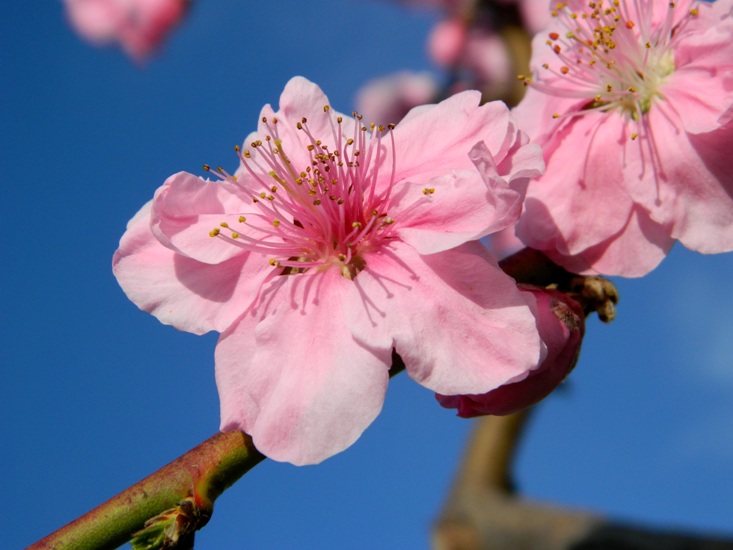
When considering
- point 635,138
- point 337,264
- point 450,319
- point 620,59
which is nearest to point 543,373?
point 450,319

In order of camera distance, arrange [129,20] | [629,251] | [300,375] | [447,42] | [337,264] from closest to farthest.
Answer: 1. [300,375]
2. [337,264]
3. [629,251]
4. [447,42]
5. [129,20]

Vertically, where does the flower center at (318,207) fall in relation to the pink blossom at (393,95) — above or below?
above

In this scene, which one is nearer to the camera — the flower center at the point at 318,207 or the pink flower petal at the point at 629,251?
the flower center at the point at 318,207

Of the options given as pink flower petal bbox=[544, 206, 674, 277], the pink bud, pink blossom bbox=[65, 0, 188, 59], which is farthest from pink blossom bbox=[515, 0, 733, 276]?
pink blossom bbox=[65, 0, 188, 59]

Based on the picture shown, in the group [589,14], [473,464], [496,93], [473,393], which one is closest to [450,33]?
[496,93]

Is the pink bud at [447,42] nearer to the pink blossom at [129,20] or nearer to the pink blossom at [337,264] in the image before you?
the pink blossom at [129,20]

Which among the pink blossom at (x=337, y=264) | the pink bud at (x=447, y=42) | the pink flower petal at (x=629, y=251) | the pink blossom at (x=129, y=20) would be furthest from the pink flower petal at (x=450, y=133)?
the pink blossom at (x=129, y=20)

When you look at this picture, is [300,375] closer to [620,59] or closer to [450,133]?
[450,133]
